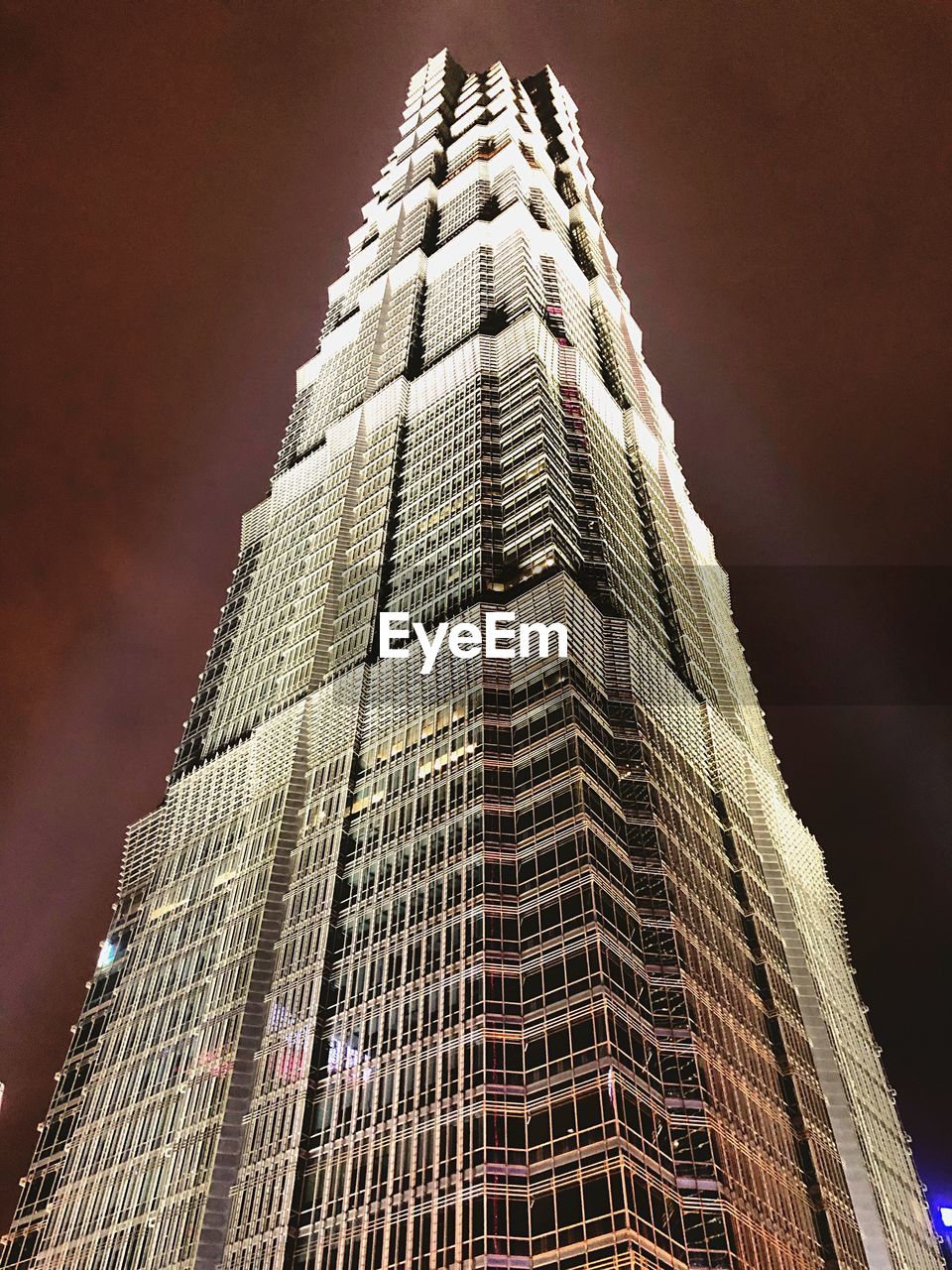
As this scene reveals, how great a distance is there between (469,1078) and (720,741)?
52672mm

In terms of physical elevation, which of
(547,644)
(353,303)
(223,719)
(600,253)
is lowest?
(547,644)

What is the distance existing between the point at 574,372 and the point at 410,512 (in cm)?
2779

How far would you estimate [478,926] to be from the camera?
260 ft

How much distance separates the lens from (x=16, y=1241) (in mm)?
85188

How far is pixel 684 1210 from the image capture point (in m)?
65.8

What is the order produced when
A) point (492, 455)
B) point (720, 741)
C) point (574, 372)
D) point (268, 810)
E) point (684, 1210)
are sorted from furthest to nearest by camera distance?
point (574, 372)
point (492, 455)
point (720, 741)
point (268, 810)
point (684, 1210)

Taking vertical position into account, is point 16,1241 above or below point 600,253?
below

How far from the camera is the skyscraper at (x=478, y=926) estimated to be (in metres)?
69.0

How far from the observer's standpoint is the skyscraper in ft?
226

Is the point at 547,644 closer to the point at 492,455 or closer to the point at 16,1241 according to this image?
the point at 492,455

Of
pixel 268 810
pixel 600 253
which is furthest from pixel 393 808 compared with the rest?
pixel 600 253

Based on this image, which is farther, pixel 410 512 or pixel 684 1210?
pixel 410 512

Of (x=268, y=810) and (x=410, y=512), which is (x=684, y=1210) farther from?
(x=410, y=512)

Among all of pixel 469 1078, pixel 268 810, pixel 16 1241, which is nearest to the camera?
pixel 469 1078
